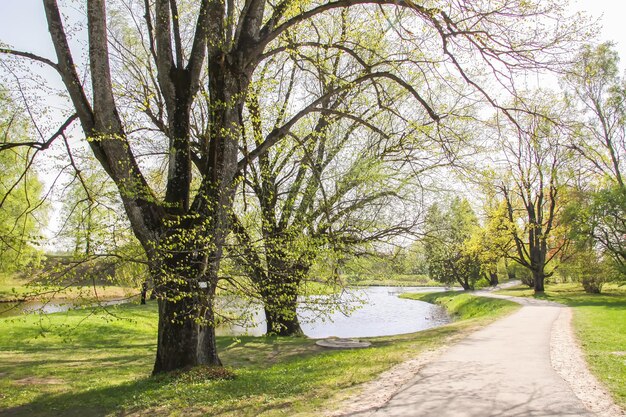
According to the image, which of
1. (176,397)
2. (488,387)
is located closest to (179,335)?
(176,397)

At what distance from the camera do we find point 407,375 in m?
7.77

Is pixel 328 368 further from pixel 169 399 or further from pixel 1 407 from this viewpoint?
pixel 1 407

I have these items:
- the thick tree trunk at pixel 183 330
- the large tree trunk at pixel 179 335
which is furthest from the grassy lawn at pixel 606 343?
the large tree trunk at pixel 179 335

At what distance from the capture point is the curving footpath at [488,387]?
5.57 meters

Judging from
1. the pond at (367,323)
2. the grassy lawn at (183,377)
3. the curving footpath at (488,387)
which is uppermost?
the curving footpath at (488,387)

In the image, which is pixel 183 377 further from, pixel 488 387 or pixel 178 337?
pixel 488 387

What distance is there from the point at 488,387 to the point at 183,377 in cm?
497

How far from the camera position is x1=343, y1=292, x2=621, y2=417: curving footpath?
18.3 feet

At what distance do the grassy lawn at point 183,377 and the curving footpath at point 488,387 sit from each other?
3.23 feet

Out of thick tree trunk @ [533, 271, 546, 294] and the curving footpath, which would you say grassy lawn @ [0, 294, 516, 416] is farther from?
thick tree trunk @ [533, 271, 546, 294]

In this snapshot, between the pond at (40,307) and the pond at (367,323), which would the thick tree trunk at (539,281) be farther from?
the pond at (40,307)

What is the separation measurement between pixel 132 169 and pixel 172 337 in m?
3.08

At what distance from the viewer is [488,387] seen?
21.7ft

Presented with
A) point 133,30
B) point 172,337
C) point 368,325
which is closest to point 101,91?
point 172,337
